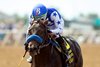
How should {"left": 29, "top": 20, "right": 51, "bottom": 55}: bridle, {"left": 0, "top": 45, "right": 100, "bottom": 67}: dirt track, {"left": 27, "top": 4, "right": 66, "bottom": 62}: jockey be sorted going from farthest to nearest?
{"left": 0, "top": 45, "right": 100, "bottom": 67}: dirt track < {"left": 27, "top": 4, "right": 66, "bottom": 62}: jockey < {"left": 29, "top": 20, "right": 51, "bottom": 55}: bridle

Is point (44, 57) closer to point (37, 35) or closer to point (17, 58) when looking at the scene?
point (37, 35)

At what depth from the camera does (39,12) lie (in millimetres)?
10289

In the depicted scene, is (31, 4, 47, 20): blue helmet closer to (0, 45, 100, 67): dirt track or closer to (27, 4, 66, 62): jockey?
(27, 4, 66, 62): jockey

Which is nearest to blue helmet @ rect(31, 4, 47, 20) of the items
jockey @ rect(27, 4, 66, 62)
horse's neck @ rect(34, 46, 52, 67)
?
jockey @ rect(27, 4, 66, 62)

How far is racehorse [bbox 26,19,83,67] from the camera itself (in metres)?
9.76

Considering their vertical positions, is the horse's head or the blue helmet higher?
the blue helmet

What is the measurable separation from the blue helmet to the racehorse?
0.12 meters

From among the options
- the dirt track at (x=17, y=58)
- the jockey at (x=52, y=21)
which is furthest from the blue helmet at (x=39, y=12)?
the dirt track at (x=17, y=58)

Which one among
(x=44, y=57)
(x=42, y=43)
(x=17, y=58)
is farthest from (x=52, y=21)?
(x=17, y=58)

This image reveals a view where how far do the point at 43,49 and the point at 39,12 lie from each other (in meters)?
0.83

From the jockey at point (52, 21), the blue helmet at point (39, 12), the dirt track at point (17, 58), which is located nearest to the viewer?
the blue helmet at point (39, 12)

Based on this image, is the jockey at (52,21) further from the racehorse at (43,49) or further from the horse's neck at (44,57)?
the horse's neck at (44,57)

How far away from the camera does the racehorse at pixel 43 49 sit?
9.76m

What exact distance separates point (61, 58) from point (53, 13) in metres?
1.08
